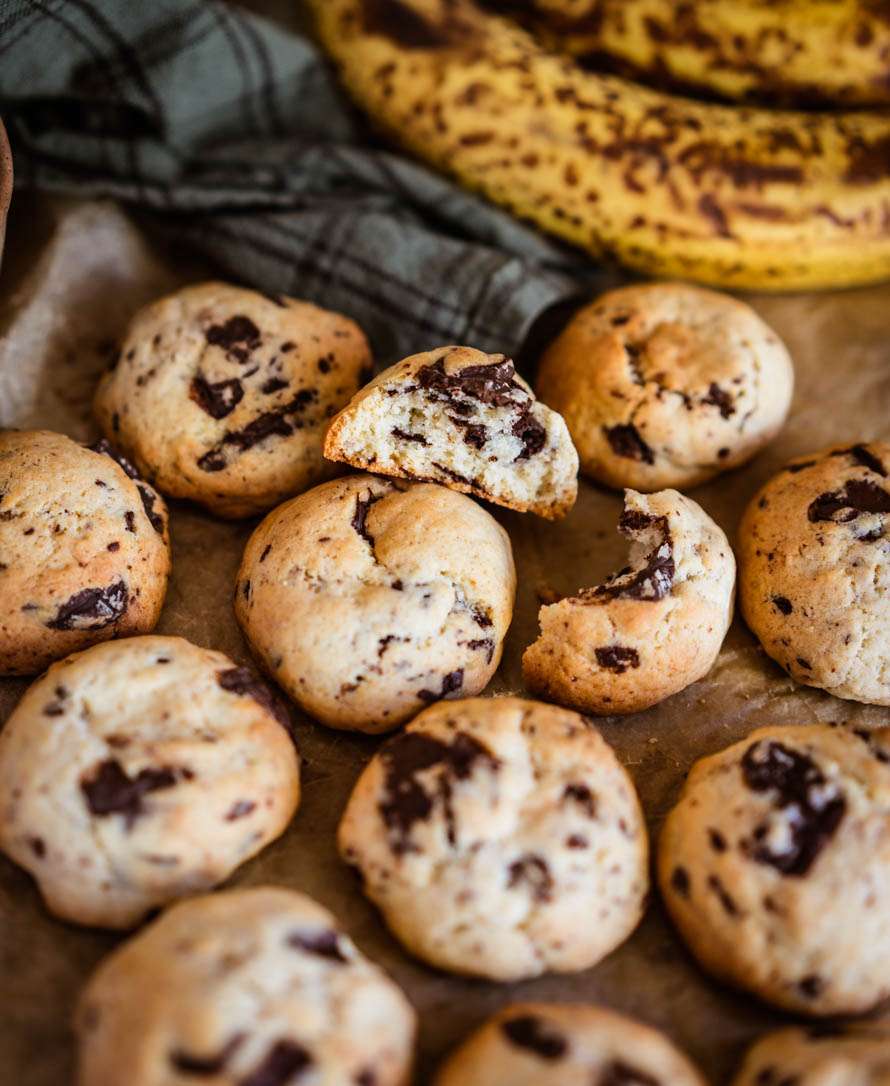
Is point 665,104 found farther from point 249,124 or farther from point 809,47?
point 249,124

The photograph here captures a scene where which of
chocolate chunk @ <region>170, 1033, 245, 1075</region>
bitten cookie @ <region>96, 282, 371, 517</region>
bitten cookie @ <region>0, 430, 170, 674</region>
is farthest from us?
bitten cookie @ <region>96, 282, 371, 517</region>

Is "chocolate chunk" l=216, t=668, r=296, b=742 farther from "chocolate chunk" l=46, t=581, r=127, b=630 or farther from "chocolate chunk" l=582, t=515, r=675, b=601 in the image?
"chocolate chunk" l=582, t=515, r=675, b=601

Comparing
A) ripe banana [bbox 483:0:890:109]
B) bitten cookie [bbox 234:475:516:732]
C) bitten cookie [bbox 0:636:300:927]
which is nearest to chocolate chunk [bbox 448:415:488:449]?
bitten cookie [bbox 234:475:516:732]

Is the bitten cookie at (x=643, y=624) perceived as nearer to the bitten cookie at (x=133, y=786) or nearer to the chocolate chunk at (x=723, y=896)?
the chocolate chunk at (x=723, y=896)

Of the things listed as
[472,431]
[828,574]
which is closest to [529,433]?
[472,431]

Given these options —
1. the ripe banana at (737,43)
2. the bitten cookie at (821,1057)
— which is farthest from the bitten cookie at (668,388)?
the bitten cookie at (821,1057)

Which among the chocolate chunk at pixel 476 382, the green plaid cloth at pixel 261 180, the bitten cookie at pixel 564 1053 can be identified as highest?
the green plaid cloth at pixel 261 180
